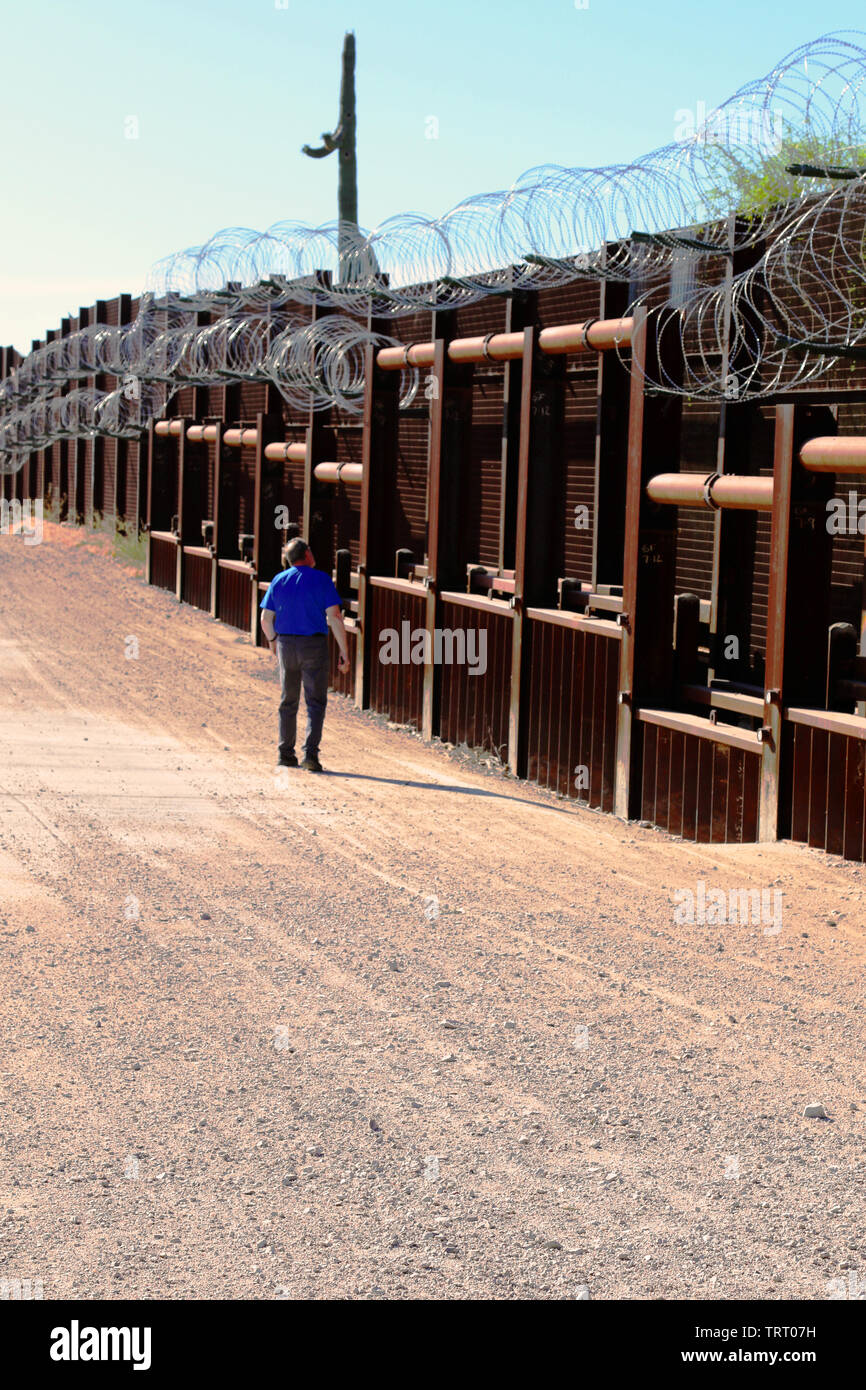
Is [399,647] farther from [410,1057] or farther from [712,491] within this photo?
[410,1057]

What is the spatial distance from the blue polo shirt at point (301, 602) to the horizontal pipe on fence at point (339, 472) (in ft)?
17.5

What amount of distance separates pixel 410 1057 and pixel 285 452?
16.4 metres

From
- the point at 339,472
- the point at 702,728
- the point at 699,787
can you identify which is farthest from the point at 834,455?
the point at 339,472

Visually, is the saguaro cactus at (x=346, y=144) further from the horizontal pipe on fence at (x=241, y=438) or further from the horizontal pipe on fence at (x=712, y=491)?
the horizontal pipe on fence at (x=712, y=491)

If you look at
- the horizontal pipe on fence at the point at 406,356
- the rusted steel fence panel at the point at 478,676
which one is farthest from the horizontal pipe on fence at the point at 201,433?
the rusted steel fence panel at the point at 478,676

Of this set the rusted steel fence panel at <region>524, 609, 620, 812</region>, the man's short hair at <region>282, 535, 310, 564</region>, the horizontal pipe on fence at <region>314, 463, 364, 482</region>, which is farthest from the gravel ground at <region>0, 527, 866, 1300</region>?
the horizontal pipe on fence at <region>314, 463, 364, 482</region>

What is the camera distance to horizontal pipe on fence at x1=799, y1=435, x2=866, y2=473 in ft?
28.3

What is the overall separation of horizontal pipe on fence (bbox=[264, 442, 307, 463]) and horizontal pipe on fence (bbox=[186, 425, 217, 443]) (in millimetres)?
3667

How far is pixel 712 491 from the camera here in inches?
403

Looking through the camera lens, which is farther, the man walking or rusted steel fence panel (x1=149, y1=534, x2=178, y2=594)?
rusted steel fence panel (x1=149, y1=534, x2=178, y2=594)

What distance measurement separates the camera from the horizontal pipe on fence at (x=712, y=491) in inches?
385

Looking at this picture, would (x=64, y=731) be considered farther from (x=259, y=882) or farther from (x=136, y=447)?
(x=136, y=447)

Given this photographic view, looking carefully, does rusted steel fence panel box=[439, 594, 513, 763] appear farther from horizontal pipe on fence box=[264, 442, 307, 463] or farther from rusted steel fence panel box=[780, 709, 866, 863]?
horizontal pipe on fence box=[264, 442, 307, 463]
